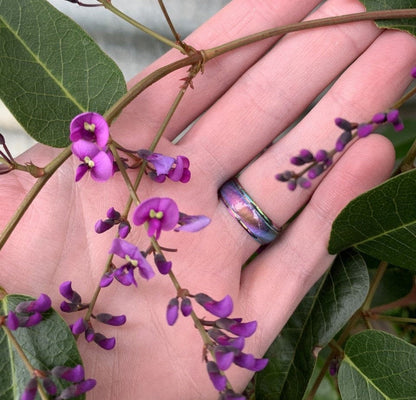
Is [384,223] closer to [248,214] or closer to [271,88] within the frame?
[248,214]

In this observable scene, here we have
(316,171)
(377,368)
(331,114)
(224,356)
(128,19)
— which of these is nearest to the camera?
(224,356)

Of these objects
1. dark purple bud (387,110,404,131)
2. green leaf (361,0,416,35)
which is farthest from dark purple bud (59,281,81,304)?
green leaf (361,0,416,35)

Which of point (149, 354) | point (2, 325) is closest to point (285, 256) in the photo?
point (149, 354)

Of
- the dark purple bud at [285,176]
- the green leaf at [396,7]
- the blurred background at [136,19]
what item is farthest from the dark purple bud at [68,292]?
the blurred background at [136,19]

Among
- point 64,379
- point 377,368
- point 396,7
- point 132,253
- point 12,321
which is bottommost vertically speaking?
point 377,368

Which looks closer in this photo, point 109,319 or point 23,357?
point 23,357

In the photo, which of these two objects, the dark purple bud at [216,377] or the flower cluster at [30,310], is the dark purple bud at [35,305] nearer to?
the flower cluster at [30,310]

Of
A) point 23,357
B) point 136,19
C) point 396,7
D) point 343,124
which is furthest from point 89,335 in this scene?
point 136,19
